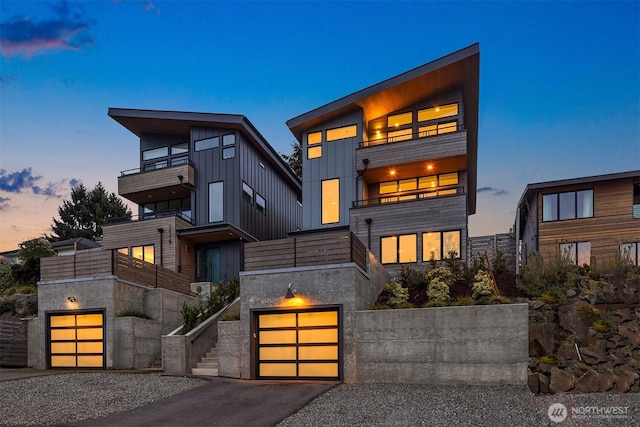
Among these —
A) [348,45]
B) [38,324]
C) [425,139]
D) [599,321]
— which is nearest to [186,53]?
[348,45]

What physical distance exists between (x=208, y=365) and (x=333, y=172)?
11.5 metres

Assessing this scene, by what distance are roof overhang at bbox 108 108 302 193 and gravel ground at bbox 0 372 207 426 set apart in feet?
48.6

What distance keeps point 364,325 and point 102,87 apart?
85.0 ft

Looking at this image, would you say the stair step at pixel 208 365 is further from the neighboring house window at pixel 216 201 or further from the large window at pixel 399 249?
the neighboring house window at pixel 216 201

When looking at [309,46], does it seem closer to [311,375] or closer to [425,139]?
[425,139]

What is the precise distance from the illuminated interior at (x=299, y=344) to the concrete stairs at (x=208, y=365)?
61.1 inches

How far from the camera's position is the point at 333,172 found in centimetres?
2156

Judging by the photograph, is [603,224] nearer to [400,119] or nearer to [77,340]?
[400,119]

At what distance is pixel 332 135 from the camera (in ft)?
72.6

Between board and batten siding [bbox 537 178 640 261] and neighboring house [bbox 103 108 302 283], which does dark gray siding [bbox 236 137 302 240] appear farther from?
board and batten siding [bbox 537 178 640 261]

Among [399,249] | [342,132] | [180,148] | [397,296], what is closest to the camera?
[397,296]

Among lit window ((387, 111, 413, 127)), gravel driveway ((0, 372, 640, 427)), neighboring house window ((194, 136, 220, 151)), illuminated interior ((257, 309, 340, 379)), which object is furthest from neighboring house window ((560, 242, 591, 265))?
neighboring house window ((194, 136, 220, 151))

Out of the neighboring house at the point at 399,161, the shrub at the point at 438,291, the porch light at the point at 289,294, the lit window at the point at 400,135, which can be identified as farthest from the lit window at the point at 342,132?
the porch light at the point at 289,294

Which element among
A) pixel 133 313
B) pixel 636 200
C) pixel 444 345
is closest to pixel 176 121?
pixel 133 313
